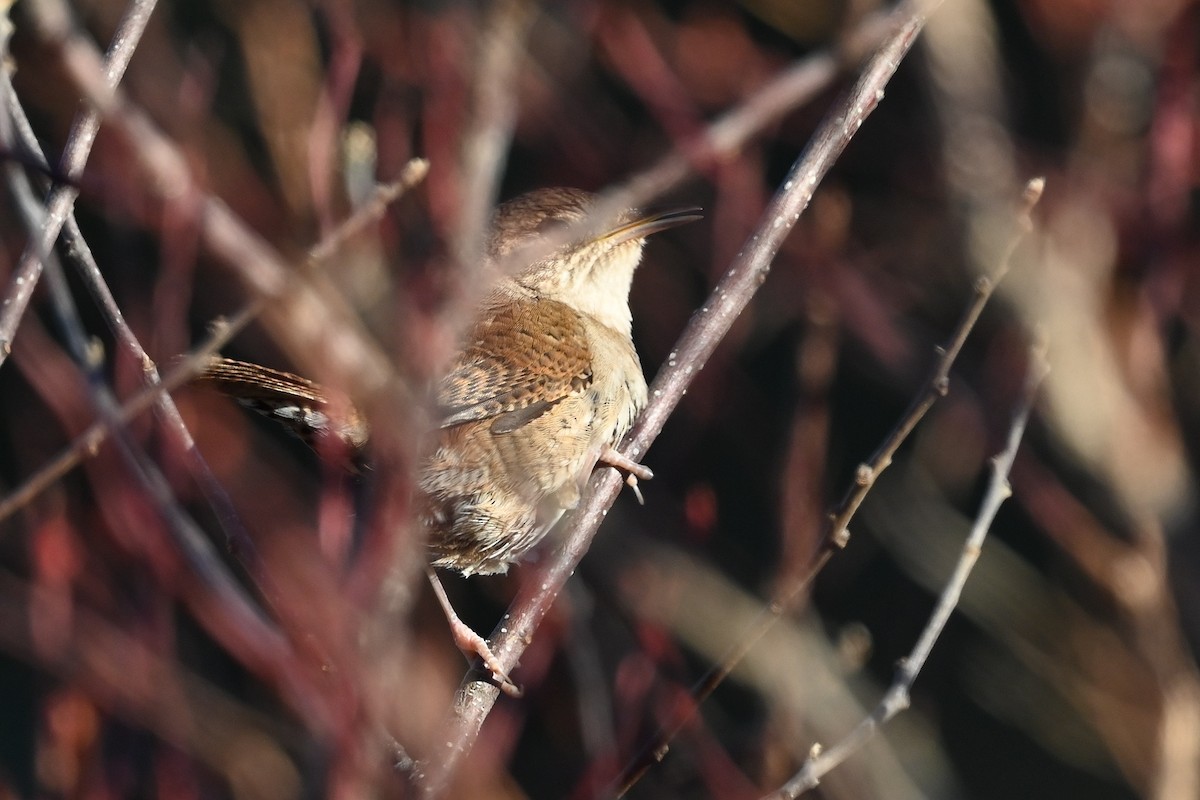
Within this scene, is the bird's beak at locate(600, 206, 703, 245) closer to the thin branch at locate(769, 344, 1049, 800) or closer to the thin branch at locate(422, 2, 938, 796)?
the thin branch at locate(422, 2, 938, 796)

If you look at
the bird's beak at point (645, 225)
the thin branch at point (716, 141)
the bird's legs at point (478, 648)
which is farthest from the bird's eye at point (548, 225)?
the thin branch at point (716, 141)

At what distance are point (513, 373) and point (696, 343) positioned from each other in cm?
69

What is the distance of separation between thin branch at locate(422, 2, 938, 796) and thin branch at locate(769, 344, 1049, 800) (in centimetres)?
58

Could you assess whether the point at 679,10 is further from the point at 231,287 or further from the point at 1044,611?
the point at 1044,611

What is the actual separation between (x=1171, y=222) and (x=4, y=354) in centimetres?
309

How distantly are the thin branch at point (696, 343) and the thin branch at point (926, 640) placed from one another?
23.0 inches

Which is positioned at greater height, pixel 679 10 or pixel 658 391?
pixel 679 10

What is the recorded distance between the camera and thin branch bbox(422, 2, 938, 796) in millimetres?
2801

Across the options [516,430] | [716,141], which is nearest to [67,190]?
[716,141]

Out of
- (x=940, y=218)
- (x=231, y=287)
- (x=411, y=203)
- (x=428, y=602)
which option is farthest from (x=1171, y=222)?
(x=231, y=287)

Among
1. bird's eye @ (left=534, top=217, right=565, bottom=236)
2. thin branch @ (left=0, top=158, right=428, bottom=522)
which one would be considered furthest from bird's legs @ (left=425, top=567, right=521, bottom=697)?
bird's eye @ (left=534, top=217, right=565, bottom=236)

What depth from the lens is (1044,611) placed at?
4.68 meters

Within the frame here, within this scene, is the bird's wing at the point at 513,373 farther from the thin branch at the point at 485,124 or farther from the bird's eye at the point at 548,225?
the thin branch at the point at 485,124

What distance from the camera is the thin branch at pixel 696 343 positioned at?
280cm
